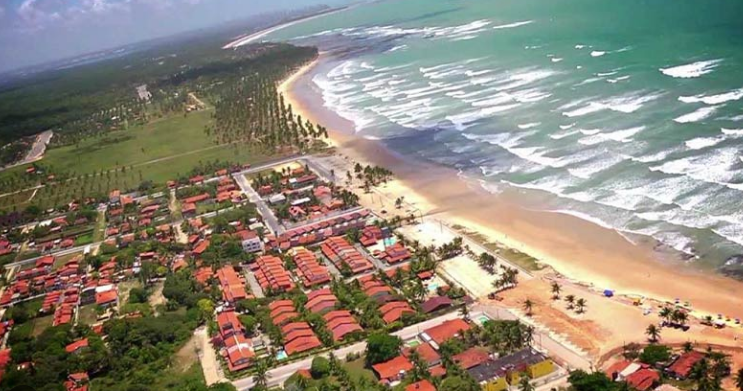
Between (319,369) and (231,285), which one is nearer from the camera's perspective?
(319,369)

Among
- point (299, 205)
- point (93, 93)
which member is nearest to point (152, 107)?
point (93, 93)

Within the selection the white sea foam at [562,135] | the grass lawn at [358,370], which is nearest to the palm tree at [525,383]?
the grass lawn at [358,370]

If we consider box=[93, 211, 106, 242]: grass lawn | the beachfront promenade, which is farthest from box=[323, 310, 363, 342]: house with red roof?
box=[93, 211, 106, 242]: grass lawn

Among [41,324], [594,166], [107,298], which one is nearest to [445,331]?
[594,166]

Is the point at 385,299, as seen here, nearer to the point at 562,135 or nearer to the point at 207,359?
the point at 207,359

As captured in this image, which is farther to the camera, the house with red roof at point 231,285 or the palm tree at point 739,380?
the house with red roof at point 231,285

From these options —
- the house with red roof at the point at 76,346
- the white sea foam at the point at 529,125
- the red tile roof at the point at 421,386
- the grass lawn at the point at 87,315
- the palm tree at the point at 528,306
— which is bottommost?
the palm tree at the point at 528,306

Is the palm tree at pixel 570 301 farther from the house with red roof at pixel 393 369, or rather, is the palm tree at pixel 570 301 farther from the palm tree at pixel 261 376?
the palm tree at pixel 261 376
